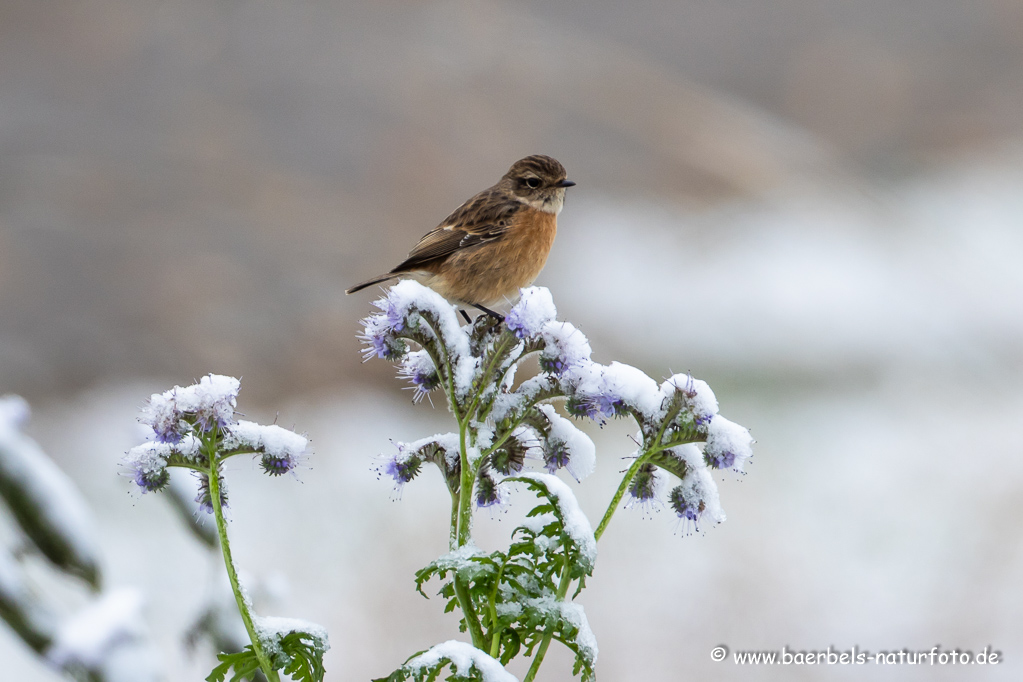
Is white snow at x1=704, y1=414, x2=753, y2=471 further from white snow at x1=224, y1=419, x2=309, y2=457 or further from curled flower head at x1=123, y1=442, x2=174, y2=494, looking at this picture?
curled flower head at x1=123, y1=442, x2=174, y2=494

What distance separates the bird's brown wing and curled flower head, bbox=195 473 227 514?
1.39m

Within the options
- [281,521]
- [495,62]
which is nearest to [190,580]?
[281,521]

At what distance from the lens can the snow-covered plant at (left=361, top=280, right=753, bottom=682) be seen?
1.39 meters

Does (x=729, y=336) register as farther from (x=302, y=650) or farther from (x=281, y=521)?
(x=302, y=650)

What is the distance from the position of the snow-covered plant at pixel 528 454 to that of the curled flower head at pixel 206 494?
0.84ft

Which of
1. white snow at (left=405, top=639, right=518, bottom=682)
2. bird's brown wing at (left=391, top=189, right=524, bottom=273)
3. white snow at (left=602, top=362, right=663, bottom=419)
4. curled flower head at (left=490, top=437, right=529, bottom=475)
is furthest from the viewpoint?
bird's brown wing at (left=391, top=189, right=524, bottom=273)

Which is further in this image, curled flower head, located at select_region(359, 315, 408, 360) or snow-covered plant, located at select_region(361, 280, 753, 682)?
curled flower head, located at select_region(359, 315, 408, 360)

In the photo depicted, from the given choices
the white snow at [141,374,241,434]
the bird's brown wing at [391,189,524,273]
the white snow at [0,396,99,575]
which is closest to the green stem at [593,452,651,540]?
the white snow at [141,374,241,434]

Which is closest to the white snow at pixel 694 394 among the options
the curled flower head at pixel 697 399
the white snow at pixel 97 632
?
the curled flower head at pixel 697 399

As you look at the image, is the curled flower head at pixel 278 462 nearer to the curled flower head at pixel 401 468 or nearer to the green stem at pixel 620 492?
the curled flower head at pixel 401 468

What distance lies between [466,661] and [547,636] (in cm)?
12

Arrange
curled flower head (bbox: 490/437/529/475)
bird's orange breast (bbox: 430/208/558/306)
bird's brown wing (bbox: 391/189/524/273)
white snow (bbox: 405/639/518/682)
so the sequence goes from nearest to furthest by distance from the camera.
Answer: white snow (bbox: 405/639/518/682), curled flower head (bbox: 490/437/529/475), bird's orange breast (bbox: 430/208/558/306), bird's brown wing (bbox: 391/189/524/273)

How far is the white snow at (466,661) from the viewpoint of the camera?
130cm

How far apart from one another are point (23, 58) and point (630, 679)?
576 cm
